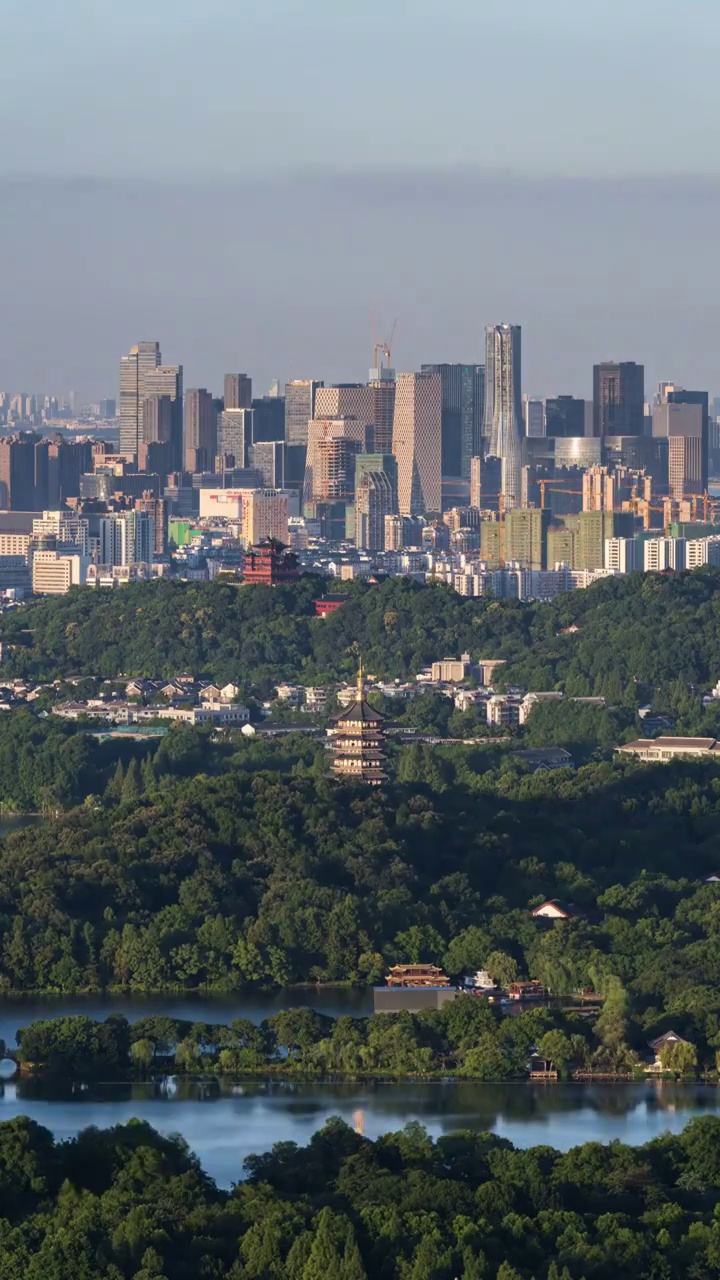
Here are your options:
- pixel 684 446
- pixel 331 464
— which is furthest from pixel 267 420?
pixel 684 446

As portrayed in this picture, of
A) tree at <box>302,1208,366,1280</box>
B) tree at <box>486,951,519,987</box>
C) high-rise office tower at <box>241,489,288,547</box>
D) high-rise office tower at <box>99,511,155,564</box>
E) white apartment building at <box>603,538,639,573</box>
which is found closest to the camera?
tree at <box>302,1208,366,1280</box>

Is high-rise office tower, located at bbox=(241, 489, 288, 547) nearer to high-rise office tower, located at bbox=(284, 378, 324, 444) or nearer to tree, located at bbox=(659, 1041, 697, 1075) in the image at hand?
high-rise office tower, located at bbox=(284, 378, 324, 444)

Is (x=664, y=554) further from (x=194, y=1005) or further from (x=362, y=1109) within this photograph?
(x=362, y=1109)

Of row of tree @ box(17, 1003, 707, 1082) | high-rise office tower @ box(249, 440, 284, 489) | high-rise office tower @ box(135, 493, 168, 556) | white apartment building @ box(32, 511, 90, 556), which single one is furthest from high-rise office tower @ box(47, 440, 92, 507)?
row of tree @ box(17, 1003, 707, 1082)

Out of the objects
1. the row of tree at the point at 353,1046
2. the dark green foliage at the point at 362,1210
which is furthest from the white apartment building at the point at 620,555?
the dark green foliage at the point at 362,1210

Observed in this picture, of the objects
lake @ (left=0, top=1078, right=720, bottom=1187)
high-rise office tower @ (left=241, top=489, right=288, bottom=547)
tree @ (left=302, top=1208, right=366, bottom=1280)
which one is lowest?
tree @ (left=302, top=1208, right=366, bottom=1280)

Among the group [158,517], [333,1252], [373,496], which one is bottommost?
[333,1252]
